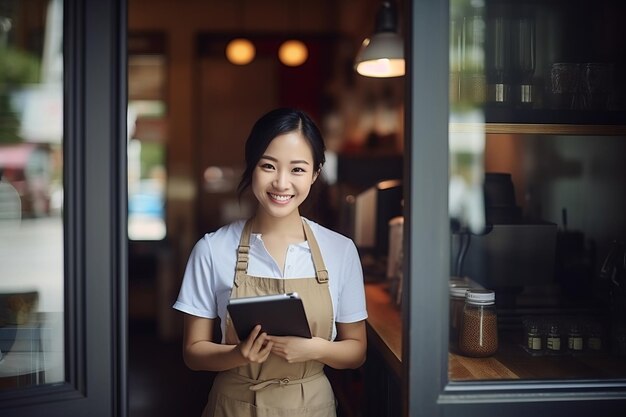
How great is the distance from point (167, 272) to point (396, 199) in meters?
3.33

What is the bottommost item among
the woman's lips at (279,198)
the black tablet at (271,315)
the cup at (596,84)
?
the black tablet at (271,315)

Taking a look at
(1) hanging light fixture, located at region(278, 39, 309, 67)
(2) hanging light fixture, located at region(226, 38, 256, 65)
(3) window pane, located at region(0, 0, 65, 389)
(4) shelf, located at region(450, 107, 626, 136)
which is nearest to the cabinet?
(4) shelf, located at region(450, 107, 626, 136)

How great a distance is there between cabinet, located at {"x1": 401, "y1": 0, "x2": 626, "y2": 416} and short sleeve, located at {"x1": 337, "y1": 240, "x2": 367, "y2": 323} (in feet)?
0.94

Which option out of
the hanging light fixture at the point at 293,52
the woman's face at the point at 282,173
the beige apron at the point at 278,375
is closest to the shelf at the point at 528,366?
the beige apron at the point at 278,375

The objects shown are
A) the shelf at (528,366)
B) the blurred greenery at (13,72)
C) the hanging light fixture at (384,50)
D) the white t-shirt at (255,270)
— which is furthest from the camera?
the hanging light fixture at (384,50)

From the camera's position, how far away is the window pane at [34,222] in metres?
1.87

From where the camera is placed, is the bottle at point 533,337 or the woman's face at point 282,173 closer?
the woman's face at point 282,173

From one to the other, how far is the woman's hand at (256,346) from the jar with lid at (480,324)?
629 mm

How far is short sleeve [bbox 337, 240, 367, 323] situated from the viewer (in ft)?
7.03

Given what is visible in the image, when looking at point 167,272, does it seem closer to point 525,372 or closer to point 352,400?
point 352,400

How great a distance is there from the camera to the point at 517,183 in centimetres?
287

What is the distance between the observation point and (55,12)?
1937mm

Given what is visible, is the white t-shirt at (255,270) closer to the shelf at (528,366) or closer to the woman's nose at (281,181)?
the woman's nose at (281,181)

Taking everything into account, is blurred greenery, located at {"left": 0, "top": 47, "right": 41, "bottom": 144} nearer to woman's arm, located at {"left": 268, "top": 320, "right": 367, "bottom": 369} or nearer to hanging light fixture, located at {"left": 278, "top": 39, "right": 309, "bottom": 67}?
woman's arm, located at {"left": 268, "top": 320, "right": 367, "bottom": 369}
